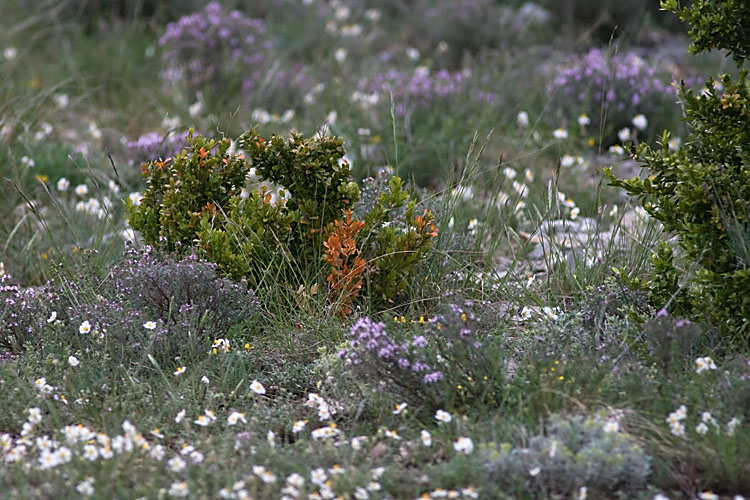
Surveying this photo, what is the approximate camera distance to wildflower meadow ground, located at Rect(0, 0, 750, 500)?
8.30 feet

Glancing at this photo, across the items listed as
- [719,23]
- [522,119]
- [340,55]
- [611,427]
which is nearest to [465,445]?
[611,427]

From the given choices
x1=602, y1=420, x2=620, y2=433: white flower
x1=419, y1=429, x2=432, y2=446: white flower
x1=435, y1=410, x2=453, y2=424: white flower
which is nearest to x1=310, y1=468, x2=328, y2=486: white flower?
x1=419, y1=429, x2=432, y2=446: white flower

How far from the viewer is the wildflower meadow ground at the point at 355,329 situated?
2.53 metres

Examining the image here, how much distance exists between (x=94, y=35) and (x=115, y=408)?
267 inches

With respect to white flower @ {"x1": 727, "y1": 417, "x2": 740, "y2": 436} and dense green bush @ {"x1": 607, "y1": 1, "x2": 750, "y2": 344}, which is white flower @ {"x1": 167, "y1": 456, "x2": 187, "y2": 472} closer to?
white flower @ {"x1": 727, "y1": 417, "x2": 740, "y2": 436}

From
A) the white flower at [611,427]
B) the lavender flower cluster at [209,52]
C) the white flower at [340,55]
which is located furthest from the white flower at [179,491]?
the white flower at [340,55]

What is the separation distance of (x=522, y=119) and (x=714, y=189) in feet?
11.0

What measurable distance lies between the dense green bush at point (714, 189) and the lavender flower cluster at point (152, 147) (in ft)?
10.7

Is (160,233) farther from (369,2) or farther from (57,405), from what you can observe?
(369,2)

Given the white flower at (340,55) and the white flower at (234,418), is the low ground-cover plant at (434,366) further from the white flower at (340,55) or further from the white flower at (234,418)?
the white flower at (340,55)

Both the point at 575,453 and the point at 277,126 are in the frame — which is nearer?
the point at 575,453

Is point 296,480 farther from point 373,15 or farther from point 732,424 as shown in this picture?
point 373,15

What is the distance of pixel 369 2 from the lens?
10.8 meters

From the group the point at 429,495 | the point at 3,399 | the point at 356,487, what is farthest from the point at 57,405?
the point at 429,495
